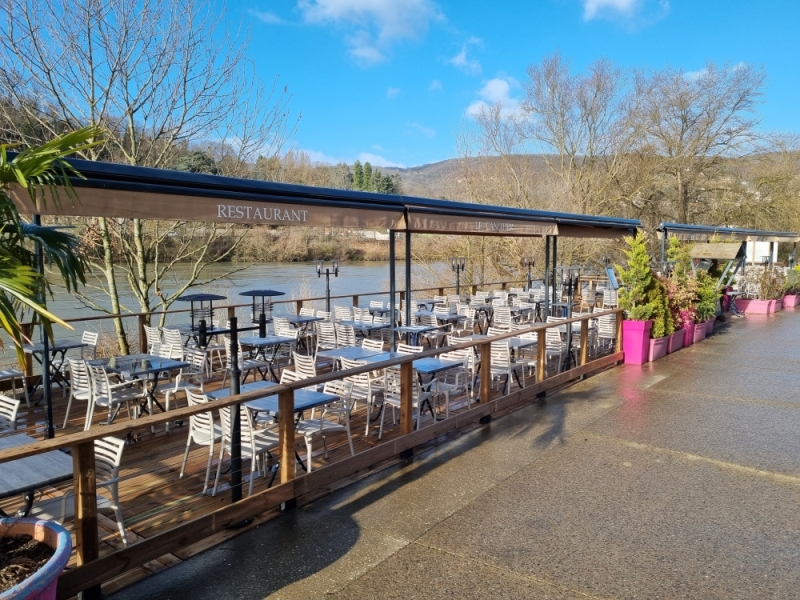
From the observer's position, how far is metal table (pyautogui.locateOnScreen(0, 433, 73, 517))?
2758 millimetres

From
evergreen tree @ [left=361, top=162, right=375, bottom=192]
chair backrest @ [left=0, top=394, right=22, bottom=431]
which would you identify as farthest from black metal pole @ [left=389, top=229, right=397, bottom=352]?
evergreen tree @ [left=361, top=162, right=375, bottom=192]

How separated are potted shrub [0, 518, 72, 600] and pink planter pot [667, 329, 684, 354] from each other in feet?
29.9

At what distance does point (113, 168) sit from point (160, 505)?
87.8 inches

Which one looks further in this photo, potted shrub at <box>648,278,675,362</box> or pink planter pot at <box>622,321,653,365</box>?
potted shrub at <box>648,278,675,362</box>

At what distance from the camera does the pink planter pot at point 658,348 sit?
8.81 m

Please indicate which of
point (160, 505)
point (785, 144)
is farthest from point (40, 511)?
point (785, 144)

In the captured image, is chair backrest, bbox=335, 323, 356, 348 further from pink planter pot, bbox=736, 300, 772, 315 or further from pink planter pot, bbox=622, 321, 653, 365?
pink planter pot, bbox=736, 300, 772, 315

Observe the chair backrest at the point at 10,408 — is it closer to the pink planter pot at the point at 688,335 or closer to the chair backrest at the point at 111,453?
the chair backrest at the point at 111,453

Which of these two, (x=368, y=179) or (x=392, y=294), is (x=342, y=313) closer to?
(x=392, y=294)

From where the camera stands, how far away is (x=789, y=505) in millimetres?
3891

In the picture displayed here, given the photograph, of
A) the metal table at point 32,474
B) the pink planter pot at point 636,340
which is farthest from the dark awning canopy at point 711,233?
the metal table at point 32,474

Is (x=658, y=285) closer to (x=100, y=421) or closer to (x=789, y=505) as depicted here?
(x=789, y=505)

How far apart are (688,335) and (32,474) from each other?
33.2 ft

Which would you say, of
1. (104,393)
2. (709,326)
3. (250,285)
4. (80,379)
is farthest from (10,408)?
(250,285)
